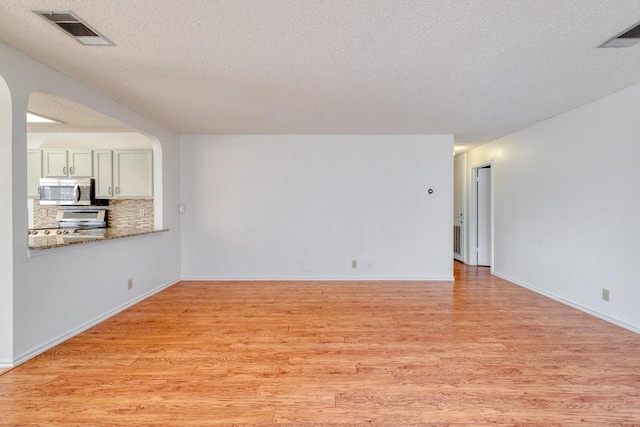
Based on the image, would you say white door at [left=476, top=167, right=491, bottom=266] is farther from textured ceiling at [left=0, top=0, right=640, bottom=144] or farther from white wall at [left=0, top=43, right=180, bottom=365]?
white wall at [left=0, top=43, right=180, bottom=365]

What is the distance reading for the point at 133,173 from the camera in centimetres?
495

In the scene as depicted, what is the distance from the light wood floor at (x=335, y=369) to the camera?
71.5 inches

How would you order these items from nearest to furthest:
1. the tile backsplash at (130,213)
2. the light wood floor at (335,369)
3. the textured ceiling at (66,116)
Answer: the light wood floor at (335,369), the textured ceiling at (66,116), the tile backsplash at (130,213)

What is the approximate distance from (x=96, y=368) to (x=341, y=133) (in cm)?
414

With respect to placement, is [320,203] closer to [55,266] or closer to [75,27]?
[55,266]

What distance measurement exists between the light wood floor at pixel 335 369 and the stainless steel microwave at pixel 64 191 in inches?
99.3

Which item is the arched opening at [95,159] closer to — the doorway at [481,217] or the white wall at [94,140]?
the white wall at [94,140]

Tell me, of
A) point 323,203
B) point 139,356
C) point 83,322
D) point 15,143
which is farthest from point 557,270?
point 15,143

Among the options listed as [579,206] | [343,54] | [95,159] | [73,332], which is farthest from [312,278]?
[95,159]

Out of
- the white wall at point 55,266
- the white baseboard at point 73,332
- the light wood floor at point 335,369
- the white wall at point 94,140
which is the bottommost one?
the light wood floor at point 335,369

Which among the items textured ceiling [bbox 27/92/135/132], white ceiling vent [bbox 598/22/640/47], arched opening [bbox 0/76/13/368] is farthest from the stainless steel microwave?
white ceiling vent [bbox 598/22/640/47]

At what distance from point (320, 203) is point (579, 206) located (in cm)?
339

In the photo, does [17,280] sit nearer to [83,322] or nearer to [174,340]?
[83,322]

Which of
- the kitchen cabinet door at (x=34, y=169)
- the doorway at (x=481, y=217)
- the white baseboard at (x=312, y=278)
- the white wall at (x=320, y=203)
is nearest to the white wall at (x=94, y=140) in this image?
the kitchen cabinet door at (x=34, y=169)
